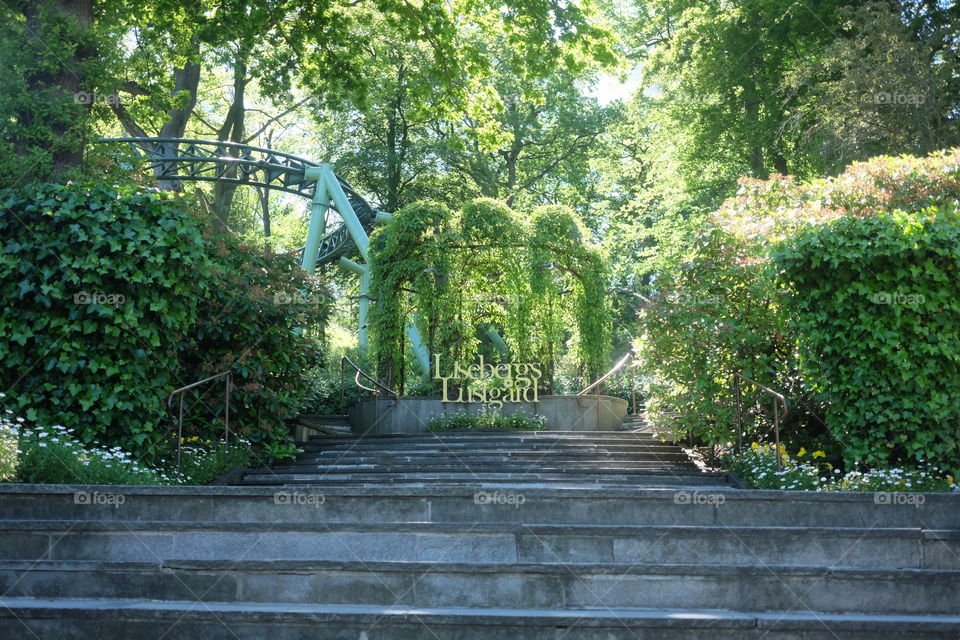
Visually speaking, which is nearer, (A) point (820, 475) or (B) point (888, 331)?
(B) point (888, 331)

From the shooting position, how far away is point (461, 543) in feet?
19.7

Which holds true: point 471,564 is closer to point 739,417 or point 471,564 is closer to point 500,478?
point 500,478

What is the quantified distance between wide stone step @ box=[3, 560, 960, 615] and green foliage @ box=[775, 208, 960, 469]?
3512 mm

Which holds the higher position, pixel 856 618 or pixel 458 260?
pixel 458 260

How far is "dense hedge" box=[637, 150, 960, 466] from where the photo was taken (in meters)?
8.75

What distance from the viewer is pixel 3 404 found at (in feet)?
28.4

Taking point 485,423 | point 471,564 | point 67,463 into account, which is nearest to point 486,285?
point 485,423

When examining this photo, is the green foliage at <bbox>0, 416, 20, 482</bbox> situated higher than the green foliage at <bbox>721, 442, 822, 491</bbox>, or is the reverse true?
the green foliage at <bbox>0, 416, 20, 482</bbox>

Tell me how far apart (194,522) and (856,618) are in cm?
411

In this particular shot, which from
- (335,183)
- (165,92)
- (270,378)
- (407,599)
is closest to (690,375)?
(270,378)

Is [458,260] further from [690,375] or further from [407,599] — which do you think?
[407,599]

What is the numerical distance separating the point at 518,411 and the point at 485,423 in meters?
0.87

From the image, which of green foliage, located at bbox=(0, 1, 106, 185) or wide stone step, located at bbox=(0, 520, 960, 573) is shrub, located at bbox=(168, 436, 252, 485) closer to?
wide stone step, located at bbox=(0, 520, 960, 573)

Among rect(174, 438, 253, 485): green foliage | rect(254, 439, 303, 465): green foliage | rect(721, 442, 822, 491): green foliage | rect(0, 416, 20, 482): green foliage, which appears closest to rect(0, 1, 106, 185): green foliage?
rect(174, 438, 253, 485): green foliage
